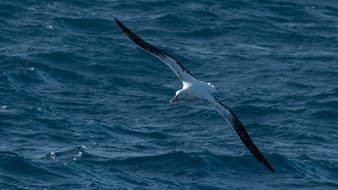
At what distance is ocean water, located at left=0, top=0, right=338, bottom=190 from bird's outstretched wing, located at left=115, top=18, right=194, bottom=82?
840 centimetres

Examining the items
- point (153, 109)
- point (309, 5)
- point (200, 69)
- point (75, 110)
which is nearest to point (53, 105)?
point (75, 110)

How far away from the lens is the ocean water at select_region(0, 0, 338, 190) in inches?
1832

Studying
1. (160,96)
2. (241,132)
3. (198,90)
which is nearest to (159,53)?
(198,90)

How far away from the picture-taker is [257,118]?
172 feet

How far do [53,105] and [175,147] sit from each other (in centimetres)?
652

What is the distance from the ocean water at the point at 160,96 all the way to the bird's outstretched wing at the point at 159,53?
8398 mm

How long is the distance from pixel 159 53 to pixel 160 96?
1803 cm

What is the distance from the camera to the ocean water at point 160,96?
153ft

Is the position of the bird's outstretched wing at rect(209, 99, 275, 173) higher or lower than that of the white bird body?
lower

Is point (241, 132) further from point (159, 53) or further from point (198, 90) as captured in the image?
point (159, 53)

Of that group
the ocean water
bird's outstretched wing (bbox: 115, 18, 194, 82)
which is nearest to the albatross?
bird's outstretched wing (bbox: 115, 18, 194, 82)

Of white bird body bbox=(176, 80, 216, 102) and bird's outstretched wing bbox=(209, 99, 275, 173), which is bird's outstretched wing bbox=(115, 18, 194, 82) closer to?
white bird body bbox=(176, 80, 216, 102)

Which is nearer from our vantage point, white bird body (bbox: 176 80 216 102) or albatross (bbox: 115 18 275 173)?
albatross (bbox: 115 18 275 173)

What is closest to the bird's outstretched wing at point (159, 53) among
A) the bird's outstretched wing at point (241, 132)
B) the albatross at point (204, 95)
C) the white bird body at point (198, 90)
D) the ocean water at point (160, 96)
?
the albatross at point (204, 95)
